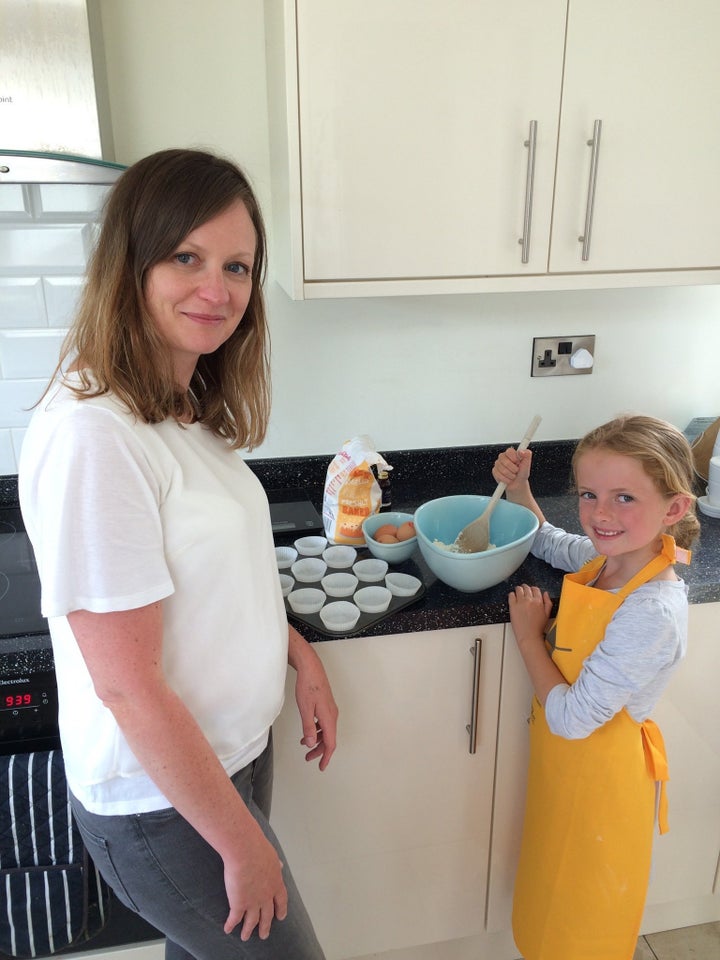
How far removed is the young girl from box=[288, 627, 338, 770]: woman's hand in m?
0.32

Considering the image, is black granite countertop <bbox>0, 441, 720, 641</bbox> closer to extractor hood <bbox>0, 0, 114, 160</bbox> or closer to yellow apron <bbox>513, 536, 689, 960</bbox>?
yellow apron <bbox>513, 536, 689, 960</bbox>

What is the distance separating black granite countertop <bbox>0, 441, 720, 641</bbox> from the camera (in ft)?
4.13

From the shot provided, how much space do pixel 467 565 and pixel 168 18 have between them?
1.15 meters

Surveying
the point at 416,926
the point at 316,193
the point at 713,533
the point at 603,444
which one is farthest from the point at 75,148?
the point at 416,926

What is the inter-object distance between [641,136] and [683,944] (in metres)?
1.64

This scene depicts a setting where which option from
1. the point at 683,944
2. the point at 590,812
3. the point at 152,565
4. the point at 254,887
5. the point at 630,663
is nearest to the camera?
the point at 152,565

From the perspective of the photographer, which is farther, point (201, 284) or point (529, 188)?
point (529, 188)

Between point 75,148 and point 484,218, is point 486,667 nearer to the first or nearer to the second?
point 484,218

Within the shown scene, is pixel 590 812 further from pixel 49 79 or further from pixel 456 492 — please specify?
pixel 49 79

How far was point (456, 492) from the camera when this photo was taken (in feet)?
5.69

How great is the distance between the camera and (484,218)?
1.33m

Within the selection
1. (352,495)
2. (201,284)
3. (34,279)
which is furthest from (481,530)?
(34,279)

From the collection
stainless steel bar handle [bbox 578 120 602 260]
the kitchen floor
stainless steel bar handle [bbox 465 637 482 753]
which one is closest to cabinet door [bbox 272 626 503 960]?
stainless steel bar handle [bbox 465 637 482 753]

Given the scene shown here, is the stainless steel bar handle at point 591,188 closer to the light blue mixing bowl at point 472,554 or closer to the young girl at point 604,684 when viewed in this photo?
the young girl at point 604,684
